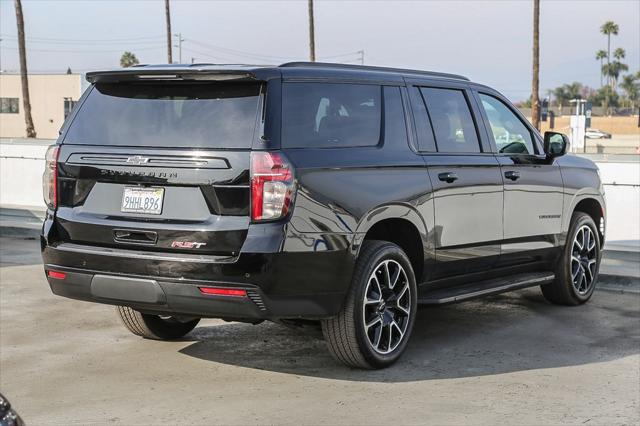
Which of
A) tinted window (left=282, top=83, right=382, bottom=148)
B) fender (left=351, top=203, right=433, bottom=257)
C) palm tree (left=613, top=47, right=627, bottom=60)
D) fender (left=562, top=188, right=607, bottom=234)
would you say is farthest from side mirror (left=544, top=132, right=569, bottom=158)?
palm tree (left=613, top=47, right=627, bottom=60)

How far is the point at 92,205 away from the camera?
20.9 feet

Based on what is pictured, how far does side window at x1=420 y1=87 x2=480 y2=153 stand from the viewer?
7.55 metres

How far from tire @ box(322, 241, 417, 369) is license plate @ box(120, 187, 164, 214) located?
1332 mm

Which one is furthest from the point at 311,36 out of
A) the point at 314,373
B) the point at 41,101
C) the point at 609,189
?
the point at 314,373

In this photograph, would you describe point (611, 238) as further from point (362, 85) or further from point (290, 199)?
point (290, 199)

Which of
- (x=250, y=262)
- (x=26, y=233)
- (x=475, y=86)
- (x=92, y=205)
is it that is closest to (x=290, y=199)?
(x=250, y=262)

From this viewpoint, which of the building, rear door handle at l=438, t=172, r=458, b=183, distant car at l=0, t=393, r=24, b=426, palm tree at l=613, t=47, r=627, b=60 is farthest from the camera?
palm tree at l=613, t=47, r=627, b=60

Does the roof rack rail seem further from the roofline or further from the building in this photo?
the building

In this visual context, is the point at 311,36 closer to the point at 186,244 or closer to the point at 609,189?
the point at 609,189

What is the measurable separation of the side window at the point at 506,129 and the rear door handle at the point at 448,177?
0.87 metres

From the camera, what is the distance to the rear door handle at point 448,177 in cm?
733

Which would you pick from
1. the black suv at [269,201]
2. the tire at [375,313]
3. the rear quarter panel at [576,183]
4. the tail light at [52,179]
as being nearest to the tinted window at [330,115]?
the black suv at [269,201]

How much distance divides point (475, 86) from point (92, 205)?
3.35 m

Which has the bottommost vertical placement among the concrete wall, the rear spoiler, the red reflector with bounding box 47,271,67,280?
the concrete wall
